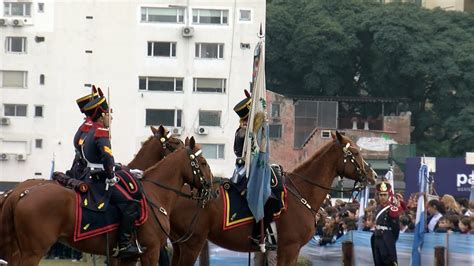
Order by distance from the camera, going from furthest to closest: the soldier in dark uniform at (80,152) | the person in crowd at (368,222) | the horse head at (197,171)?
the person in crowd at (368,222) → the horse head at (197,171) → the soldier in dark uniform at (80,152)

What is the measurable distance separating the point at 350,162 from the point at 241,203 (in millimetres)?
2215

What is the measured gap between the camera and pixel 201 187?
18547 mm

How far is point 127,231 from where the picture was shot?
1736cm

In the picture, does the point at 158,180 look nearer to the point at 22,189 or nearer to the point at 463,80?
the point at 22,189

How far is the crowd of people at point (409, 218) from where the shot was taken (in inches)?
924

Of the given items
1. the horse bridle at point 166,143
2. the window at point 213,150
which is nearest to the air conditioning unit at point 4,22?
the window at point 213,150

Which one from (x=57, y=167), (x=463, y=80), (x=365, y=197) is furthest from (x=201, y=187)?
(x=463, y=80)

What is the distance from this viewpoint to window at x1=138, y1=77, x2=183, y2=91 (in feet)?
230

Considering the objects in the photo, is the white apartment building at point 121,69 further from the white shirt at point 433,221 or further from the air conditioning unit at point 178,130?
the white shirt at point 433,221

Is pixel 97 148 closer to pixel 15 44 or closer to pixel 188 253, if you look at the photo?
pixel 188 253

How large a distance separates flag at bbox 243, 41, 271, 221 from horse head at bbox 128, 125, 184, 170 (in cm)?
172

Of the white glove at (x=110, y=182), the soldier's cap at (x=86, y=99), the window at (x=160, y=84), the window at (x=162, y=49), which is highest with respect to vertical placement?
the window at (x=162, y=49)

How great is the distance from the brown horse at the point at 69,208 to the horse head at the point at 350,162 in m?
3.14

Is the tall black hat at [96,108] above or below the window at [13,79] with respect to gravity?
below
